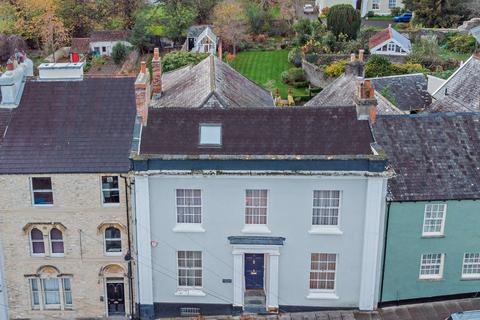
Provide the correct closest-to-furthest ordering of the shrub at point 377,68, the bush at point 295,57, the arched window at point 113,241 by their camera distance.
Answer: the arched window at point 113,241
the shrub at point 377,68
the bush at point 295,57

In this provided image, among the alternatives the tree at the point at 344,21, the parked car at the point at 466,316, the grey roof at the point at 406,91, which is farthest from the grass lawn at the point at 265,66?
the parked car at the point at 466,316

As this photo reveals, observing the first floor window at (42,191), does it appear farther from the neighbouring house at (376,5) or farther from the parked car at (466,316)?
the neighbouring house at (376,5)

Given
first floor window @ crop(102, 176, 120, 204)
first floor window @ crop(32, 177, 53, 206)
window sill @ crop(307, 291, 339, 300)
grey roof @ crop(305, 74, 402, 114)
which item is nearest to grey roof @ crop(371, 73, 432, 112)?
grey roof @ crop(305, 74, 402, 114)

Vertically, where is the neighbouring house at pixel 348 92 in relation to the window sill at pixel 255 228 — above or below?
above

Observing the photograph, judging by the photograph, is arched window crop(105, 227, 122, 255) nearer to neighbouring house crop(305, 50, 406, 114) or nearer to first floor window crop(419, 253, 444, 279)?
first floor window crop(419, 253, 444, 279)

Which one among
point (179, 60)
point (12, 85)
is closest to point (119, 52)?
point (179, 60)

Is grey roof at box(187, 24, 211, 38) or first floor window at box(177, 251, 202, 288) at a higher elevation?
grey roof at box(187, 24, 211, 38)

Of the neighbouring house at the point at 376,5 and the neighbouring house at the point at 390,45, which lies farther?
the neighbouring house at the point at 376,5

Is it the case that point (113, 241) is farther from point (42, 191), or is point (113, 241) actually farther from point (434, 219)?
point (434, 219)
